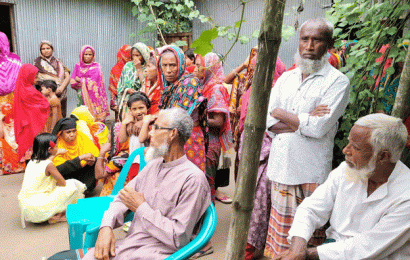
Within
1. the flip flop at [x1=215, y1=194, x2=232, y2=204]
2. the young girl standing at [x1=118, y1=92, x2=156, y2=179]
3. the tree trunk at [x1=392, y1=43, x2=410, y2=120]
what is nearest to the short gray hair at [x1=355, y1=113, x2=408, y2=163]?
the tree trunk at [x1=392, y1=43, x2=410, y2=120]

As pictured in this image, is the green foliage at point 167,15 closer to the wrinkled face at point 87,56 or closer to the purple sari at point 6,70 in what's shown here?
the wrinkled face at point 87,56

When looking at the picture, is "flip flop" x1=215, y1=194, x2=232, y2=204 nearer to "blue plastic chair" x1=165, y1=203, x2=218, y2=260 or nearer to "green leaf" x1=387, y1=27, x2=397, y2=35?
"blue plastic chair" x1=165, y1=203, x2=218, y2=260

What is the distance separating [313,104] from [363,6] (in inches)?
29.8

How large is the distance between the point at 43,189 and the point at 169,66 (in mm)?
1946

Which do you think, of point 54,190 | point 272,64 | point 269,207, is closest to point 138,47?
point 54,190

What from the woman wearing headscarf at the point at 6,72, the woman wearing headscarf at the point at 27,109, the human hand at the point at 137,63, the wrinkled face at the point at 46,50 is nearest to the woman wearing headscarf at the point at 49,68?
the wrinkled face at the point at 46,50

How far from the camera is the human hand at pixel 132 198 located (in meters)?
2.11

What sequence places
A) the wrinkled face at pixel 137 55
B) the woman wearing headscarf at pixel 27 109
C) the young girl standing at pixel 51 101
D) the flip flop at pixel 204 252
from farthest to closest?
1. the young girl standing at pixel 51 101
2. the woman wearing headscarf at pixel 27 109
3. the wrinkled face at pixel 137 55
4. the flip flop at pixel 204 252

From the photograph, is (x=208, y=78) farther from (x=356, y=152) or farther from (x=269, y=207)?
(x=356, y=152)

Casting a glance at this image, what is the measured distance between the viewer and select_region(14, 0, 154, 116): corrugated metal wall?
809 centimetres

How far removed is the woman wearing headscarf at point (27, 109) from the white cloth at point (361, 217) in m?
4.74

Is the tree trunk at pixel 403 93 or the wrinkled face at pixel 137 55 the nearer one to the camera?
the tree trunk at pixel 403 93

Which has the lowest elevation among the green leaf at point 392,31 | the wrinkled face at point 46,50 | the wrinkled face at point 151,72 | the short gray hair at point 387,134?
the short gray hair at point 387,134

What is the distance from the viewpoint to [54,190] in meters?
4.02
